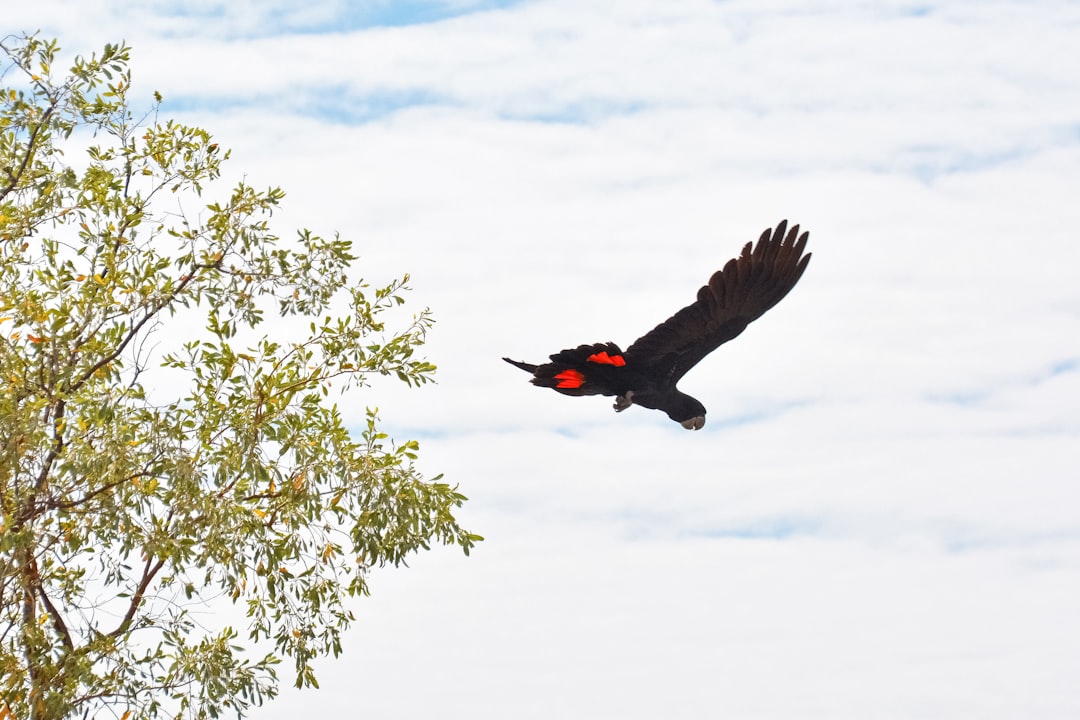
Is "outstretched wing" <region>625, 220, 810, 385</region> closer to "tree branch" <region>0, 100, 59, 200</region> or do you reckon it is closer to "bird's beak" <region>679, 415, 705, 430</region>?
"bird's beak" <region>679, 415, 705, 430</region>

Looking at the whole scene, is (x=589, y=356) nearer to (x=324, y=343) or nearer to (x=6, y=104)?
(x=324, y=343)

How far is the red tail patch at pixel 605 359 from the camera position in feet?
35.3

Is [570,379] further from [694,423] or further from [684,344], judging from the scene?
[694,423]

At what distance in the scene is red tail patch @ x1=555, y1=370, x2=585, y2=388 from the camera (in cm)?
1085

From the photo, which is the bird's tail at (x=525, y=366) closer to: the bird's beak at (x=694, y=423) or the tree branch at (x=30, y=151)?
the bird's beak at (x=694, y=423)

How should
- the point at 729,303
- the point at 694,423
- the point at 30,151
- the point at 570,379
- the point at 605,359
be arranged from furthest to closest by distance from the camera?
1. the point at 30,151
2. the point at 694,423
3. the point at 570,379
4. the point at 605,359
5. the point at 729,303

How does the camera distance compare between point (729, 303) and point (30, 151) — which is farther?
point (30, 151)

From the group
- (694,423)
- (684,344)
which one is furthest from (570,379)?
(694,423)

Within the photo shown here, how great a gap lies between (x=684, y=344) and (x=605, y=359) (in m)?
0.68

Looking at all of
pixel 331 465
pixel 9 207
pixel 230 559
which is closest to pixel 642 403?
pixel 331 465

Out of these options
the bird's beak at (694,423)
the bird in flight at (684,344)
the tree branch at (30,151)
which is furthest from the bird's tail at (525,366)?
the tree branch at (30,151)

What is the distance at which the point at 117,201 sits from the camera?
40.7ft

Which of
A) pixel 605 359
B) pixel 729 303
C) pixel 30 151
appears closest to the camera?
pixel 729 303

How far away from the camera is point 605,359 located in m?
10.8
